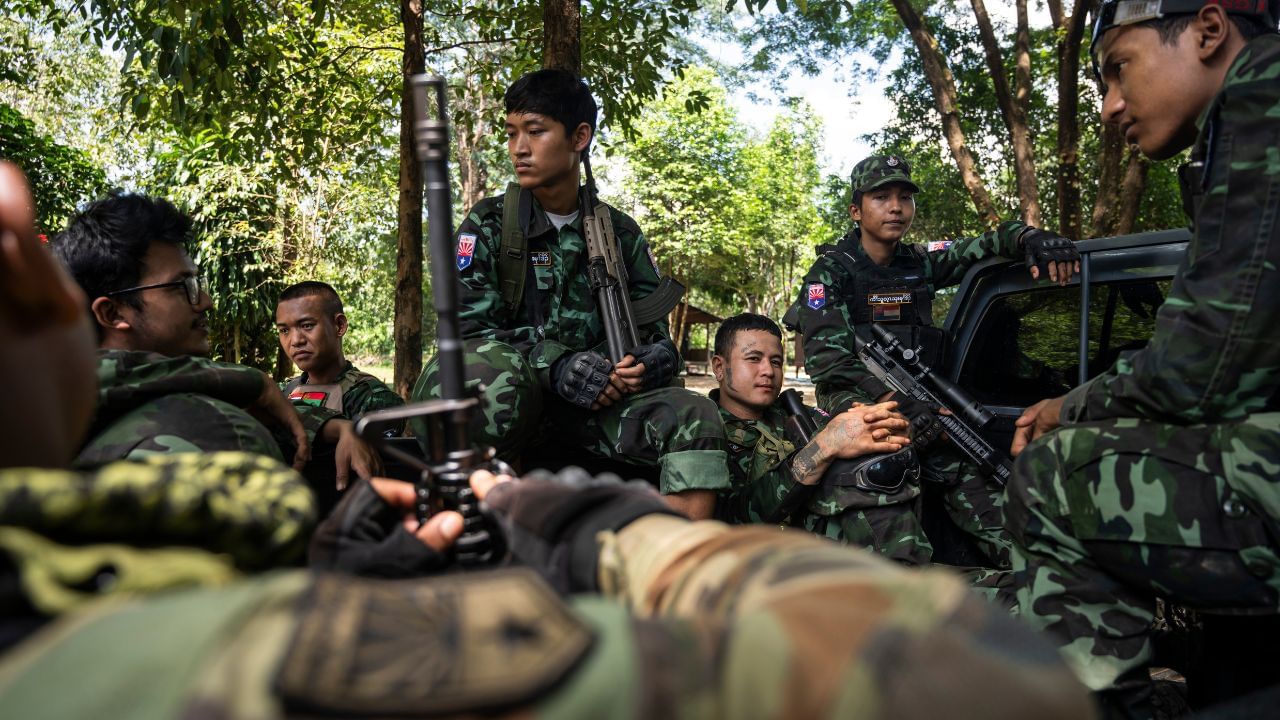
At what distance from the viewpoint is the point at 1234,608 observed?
1.66m

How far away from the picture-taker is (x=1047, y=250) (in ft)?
10.9

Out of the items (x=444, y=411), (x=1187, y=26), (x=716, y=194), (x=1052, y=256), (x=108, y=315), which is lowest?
(x=444, y=411)

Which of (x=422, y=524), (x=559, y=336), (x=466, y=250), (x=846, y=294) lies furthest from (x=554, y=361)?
(x=846, y=294)

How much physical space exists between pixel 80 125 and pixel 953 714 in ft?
115

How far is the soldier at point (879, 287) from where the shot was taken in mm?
3898

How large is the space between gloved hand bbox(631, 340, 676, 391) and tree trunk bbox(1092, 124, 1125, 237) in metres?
5.84

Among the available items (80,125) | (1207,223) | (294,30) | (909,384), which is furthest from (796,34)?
(80,125)

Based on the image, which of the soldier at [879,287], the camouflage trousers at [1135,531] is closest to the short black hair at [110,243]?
the camouflage trousers at [1135,531]

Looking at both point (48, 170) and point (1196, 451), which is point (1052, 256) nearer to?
point (1196, 451)

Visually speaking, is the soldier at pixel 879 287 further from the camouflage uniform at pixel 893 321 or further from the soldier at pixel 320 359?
the soldier at pixel 320 359

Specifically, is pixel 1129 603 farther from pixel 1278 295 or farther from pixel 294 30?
pixel 294 30

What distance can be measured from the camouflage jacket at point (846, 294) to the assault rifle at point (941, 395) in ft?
0.39

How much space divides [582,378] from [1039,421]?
53.8 inches

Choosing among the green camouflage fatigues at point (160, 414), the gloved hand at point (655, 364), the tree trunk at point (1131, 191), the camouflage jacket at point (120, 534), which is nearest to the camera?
the camouflage jacket at point (120, 534)
